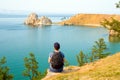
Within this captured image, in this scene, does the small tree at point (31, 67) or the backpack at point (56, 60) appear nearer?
the backpack at point (56, 60)

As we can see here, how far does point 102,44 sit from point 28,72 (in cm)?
1716

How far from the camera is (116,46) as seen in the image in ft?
309

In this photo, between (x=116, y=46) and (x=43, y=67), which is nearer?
(x=43, y=67)

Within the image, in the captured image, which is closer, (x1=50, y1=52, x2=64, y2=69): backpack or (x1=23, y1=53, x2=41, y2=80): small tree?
(x1=50, y1=52, x2=64, y2=69): backpack

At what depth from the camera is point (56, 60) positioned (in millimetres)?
15438

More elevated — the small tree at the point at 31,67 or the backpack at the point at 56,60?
the backpack at the point at 56,60

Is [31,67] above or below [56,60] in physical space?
below

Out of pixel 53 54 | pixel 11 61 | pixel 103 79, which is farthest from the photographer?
pixel 11 61

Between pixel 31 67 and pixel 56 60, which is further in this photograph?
pixel 31 67

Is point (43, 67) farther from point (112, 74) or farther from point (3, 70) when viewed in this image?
point (112, 74)

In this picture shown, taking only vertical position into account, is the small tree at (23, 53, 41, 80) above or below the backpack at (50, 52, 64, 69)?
below

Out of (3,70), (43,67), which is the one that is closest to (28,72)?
(3,70)

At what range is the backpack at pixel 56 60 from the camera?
604 inches

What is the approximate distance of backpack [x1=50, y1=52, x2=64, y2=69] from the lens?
15344mm
